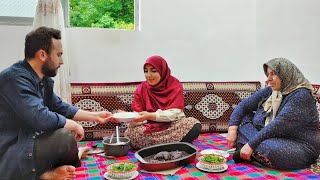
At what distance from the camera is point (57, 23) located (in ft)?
9.40

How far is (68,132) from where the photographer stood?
1.90 metres

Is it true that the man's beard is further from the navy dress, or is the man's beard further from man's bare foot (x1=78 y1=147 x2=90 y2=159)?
the navy dress

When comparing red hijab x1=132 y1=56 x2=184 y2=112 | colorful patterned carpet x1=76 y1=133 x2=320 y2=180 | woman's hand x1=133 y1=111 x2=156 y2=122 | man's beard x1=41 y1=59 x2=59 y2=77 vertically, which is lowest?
colorful patterned carpet x1=76 y1=133 x2=320 y2=180

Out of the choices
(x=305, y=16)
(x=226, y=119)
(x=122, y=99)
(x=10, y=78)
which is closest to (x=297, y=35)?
(x=305, y=16)

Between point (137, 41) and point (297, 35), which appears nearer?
point (297, 35)

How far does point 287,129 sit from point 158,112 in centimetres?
105

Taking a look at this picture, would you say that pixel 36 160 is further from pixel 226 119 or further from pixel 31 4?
pixel 226 119

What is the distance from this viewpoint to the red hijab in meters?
2.83

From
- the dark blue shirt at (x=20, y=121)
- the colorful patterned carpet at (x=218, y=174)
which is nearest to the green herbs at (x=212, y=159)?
the colorful patterned carpet at (x=218, y=174)

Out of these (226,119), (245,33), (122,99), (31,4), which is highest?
(31,4)

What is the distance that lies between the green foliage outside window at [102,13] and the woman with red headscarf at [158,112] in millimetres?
771

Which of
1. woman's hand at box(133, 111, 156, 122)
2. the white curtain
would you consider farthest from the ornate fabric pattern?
woman's hand at box(133, 111, 156, 122)

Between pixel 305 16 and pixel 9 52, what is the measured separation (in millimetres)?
2801

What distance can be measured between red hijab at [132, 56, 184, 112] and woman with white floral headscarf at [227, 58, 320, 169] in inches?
29.4
